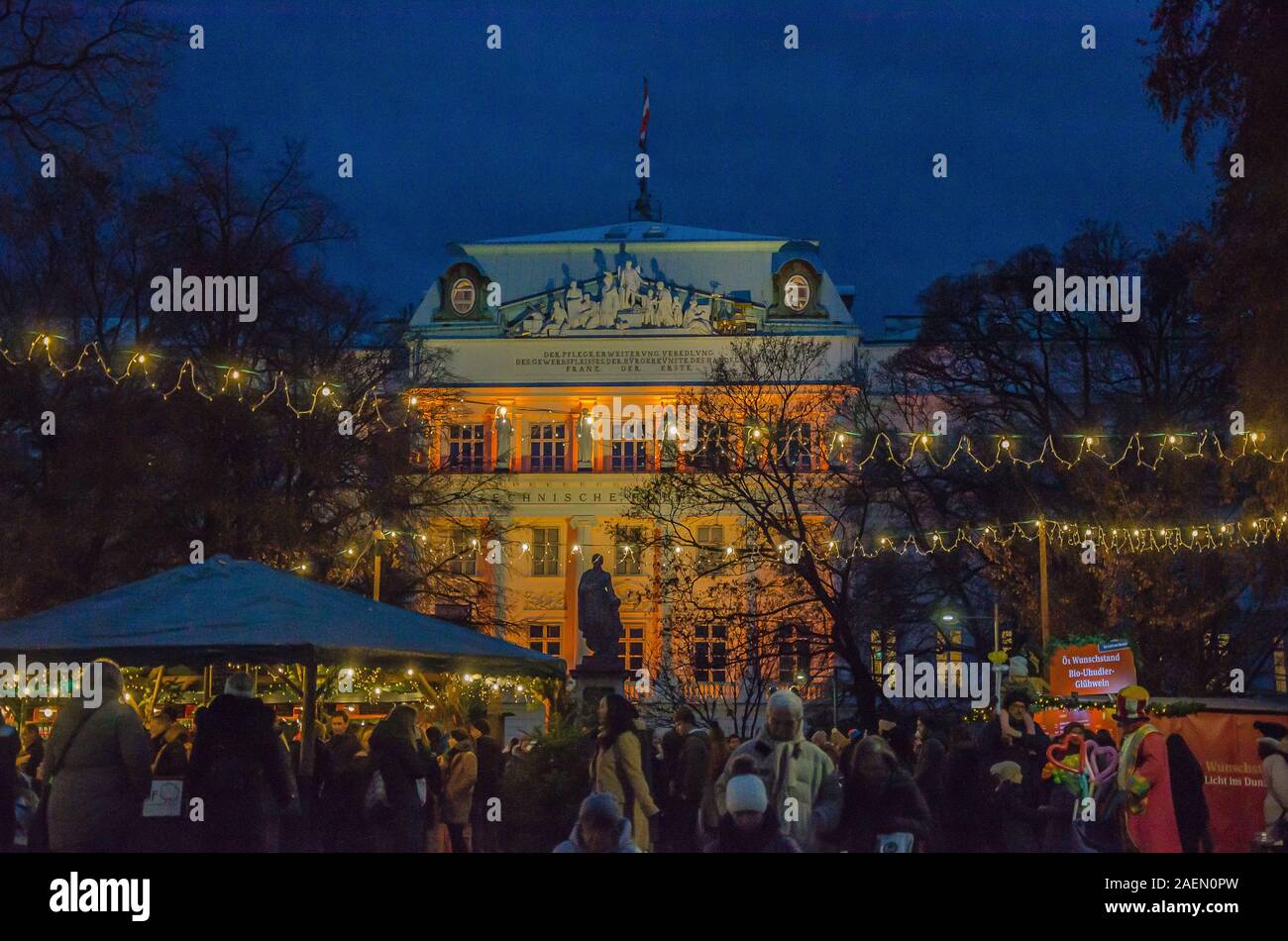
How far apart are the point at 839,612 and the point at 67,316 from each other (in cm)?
1549

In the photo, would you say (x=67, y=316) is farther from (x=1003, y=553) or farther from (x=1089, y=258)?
(x=1089, y=258)

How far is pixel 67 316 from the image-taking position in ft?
95.1

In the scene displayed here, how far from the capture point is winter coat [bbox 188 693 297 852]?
1106cm

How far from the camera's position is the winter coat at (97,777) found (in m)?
10.8

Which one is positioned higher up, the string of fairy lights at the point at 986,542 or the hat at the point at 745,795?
the string of fairy lights at the point at 986,542

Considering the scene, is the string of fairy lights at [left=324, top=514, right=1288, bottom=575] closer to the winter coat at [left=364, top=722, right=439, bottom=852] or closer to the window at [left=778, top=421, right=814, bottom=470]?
the window at [left=778, top=421, right=814, bottom=470]

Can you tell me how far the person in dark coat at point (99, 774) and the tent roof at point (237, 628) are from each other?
1.27 m

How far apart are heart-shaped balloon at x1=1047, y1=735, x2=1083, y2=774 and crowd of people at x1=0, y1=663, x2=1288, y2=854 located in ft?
0.05

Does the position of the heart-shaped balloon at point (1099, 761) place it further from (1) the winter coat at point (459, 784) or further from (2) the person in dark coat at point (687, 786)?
(1) the winter coat at point (459, 784)

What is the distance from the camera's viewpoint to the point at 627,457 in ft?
204

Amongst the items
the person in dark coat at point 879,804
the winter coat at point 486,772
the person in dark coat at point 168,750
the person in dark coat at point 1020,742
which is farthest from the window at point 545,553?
the person in dark coat at point 879,804

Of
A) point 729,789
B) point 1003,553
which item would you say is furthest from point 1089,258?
point 729,789

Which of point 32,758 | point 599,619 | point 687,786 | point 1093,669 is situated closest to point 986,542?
point 599,619

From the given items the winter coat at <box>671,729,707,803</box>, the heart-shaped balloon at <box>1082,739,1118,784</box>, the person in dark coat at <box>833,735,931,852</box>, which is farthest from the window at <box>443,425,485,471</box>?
the person in dark coat at <box>833,735,931,852</box>
